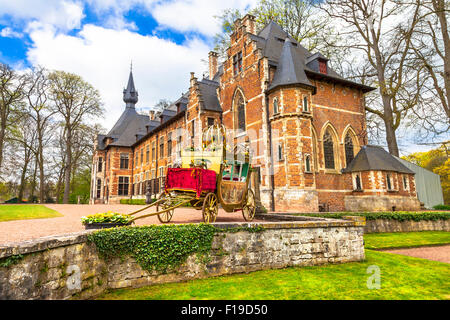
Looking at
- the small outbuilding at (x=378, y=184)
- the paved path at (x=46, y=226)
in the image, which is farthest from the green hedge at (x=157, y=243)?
the small outbuilding at (x=378, y=184)

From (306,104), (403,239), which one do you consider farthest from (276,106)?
(403,239)

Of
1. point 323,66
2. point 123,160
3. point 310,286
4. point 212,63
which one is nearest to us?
point 310,286

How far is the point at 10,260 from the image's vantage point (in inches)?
140

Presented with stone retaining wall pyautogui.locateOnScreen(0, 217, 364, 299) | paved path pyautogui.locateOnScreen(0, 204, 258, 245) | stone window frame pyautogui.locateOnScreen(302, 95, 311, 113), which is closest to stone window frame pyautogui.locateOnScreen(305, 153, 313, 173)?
stone window frame pyautogui.locateOnScreen(302, 95, 311, 113)

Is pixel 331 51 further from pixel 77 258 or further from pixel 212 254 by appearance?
pixel 77 258

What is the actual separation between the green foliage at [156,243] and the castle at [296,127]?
1130 cm

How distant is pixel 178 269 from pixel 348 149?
1860 centimetres

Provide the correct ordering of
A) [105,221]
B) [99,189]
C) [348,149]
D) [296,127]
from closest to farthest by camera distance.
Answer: [105,221] < [296,127] < [348,149] < [99,189]

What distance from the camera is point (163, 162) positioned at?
29.9m

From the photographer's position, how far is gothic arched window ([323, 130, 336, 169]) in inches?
781

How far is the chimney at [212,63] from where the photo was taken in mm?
29797

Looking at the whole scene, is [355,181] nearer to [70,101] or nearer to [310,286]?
[310,286]

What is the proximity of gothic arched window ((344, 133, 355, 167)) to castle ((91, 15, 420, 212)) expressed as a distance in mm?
78

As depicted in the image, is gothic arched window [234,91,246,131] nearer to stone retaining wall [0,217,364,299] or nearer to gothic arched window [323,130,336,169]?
gothic arched window [323,130,336,169]
